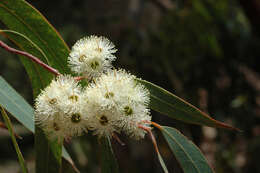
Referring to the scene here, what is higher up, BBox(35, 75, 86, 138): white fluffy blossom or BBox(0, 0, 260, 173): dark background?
BBox(0, 0, 260, 173): dark background

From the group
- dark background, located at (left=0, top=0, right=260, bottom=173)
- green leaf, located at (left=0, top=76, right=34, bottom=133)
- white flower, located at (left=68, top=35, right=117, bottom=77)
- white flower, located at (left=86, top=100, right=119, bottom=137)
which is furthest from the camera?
dark background, located at (left=0, top=0, right=260, bottom=173)

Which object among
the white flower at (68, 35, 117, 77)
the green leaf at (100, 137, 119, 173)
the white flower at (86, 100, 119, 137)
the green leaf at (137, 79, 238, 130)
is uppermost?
the white flower at (68, 35, 117, 77)

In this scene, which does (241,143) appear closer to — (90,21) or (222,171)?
(222,171)

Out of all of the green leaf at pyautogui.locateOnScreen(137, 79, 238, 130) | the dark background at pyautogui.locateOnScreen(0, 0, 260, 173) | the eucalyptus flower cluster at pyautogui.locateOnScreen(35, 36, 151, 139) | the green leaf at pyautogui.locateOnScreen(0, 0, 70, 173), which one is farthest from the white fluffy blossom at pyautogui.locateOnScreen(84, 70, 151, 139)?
the dark background at pyautogui.locateOnScreen(0, 0, 260, 173)

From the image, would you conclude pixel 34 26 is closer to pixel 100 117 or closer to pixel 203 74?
pixel 100 117

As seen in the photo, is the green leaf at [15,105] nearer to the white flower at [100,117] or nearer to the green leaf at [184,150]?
the white flower at [100,117]

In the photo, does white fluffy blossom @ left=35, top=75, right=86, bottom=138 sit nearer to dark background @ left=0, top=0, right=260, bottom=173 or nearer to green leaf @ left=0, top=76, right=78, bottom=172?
green leaf @ left=0, top=76, right=78, bottom=172
